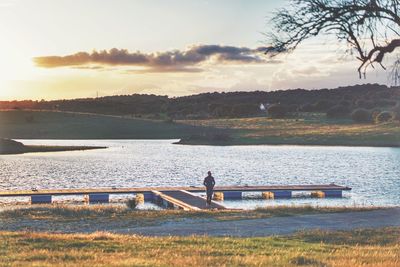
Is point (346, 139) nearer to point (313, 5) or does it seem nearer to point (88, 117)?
point (88, 117)

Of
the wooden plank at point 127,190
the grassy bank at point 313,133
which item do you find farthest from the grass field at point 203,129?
the wooden plank at point 127,190

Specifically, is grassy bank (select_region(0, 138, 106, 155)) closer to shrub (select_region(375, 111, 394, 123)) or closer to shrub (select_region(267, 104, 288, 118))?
shrub (select_region(375, 111, 394, 123))

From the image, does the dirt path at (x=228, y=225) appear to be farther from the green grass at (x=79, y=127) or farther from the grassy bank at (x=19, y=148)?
the green grass at (x=79, y=127)

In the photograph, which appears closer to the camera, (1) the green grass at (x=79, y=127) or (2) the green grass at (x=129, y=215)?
(2) the green grass at (x=129, y=215)

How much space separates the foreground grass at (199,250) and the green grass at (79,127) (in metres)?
133

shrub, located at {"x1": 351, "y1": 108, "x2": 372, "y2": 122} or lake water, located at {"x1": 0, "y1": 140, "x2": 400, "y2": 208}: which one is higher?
shrub, located at {"x1": 351, "y1": 108, "x2": 372, "y2": 122}

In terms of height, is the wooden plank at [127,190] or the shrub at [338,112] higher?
the shrub at [338,112]

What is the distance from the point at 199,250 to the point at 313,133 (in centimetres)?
12684

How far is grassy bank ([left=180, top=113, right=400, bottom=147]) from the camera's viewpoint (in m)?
131

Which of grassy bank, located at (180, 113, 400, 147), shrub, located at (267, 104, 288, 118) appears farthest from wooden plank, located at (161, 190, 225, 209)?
shrub, located at (267, 104, 288, 118)

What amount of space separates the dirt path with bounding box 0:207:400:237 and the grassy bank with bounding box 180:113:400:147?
103951mm

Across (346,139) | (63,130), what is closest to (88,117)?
(63,130)

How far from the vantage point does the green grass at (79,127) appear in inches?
6265

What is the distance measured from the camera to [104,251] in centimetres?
1603
